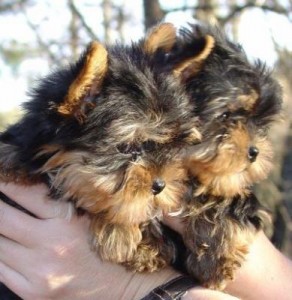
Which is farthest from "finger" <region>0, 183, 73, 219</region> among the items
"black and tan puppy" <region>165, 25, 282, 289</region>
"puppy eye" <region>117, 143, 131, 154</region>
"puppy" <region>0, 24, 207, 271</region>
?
"black and tan puppy" <region>165, 25, 282, 289</region>

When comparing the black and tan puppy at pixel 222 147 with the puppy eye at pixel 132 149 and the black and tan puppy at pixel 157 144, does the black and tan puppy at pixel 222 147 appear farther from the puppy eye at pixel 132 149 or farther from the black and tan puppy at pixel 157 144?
the puppy eye at pixel 132 149

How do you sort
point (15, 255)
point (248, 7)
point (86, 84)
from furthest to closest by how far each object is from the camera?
1. point (248, 7)
2. point (15, 255)
3. point (86, 84)

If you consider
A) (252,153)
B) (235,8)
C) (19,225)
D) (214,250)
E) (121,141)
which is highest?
(121,141)

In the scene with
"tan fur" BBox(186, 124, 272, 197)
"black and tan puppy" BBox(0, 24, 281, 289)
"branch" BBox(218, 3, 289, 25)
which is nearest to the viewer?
"black and tan puppy" BBox(0, 24, 281, 289)

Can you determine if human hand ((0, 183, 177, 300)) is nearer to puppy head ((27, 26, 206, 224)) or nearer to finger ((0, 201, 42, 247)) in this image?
finger ((0, 201, 42, 247))

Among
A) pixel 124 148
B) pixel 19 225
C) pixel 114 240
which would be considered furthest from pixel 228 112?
pixel 19 225

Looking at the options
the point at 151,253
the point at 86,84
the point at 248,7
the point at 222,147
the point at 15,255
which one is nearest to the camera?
the point at 86,84

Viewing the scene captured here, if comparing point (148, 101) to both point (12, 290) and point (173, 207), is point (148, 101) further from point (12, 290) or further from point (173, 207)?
point (12, 290)

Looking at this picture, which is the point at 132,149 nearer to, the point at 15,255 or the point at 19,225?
the point at 19,225
